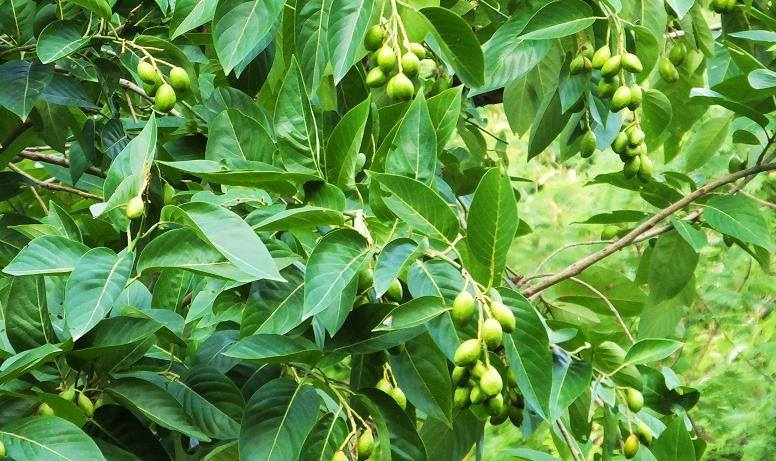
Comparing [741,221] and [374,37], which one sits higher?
[374,37]

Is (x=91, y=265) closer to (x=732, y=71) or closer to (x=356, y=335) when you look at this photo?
(x=356, y=335)

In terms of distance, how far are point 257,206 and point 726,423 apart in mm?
2396

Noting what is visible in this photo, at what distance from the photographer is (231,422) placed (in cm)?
121

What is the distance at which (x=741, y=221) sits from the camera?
6.23 feet

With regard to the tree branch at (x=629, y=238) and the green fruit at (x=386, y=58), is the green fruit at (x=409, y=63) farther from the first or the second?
the tree branch at (x=629, y=238)

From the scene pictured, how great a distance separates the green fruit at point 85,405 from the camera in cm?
116

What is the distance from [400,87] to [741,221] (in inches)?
35.3

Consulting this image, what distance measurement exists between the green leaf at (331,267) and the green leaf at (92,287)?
0.61ft

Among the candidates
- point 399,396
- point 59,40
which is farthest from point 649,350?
point 59,40

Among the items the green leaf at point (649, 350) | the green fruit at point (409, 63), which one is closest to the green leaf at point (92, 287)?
the green fruit at point (409, 63)

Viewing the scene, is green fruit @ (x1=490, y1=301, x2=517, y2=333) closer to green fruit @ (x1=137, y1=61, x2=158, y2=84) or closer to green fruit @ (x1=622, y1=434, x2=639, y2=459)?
green fruit @ (x1=622, y1=434, x2=639, y2=459)

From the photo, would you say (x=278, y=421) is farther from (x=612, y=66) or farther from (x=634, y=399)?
(x=612, y=66)

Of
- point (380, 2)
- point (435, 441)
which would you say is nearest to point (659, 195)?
point (435, 441)

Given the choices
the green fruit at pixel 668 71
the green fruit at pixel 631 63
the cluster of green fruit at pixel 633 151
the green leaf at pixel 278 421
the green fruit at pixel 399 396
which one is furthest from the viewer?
the green fruit at pixel 668 71
